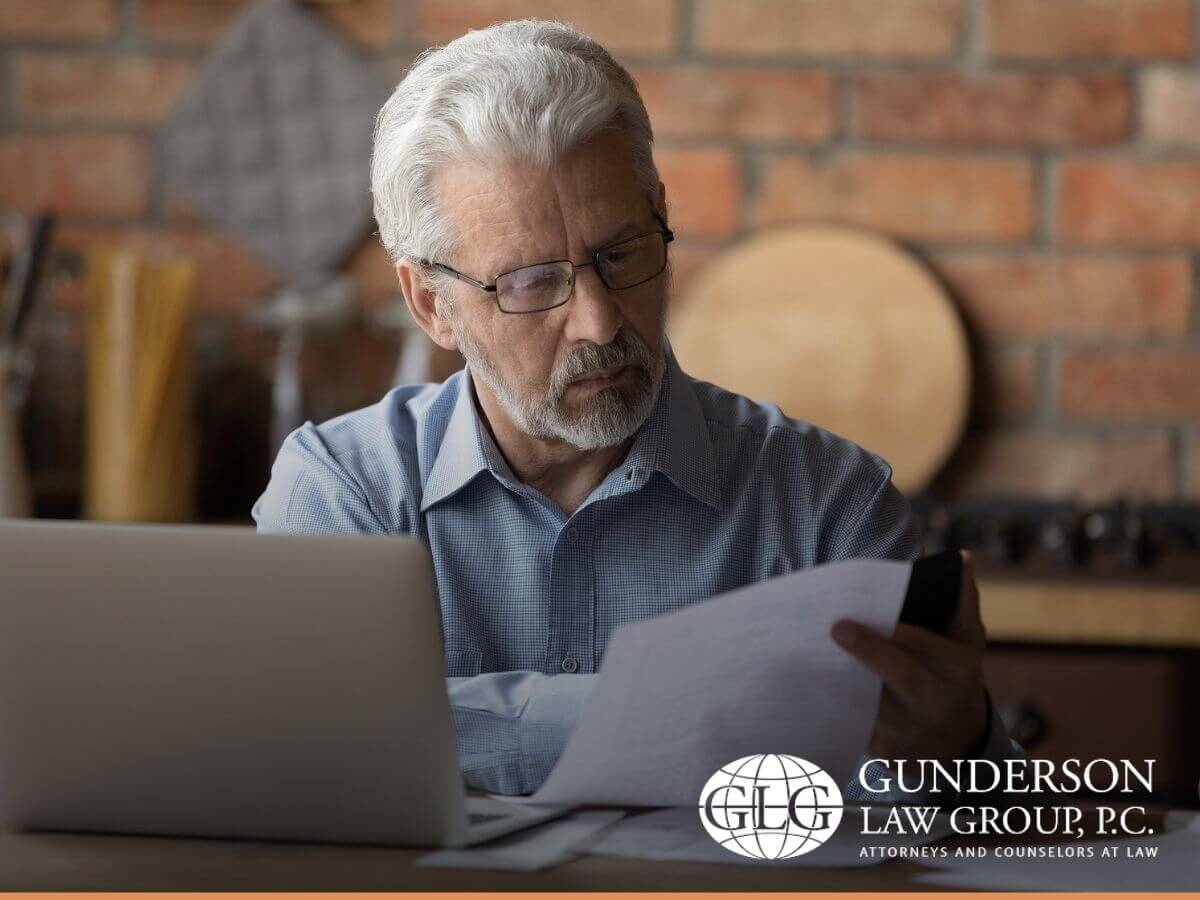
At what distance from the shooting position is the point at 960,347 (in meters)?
2.25

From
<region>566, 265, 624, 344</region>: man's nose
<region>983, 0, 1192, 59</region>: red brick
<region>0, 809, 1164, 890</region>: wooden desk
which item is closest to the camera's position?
<region>0, 809, 1164, 890</region>: wooden desk

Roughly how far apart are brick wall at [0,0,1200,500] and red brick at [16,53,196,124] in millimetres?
578

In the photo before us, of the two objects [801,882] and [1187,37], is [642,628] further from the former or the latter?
[1187,37]

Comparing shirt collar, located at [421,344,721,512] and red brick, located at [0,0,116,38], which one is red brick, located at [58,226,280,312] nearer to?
red brick, located at [0,0,116,38]

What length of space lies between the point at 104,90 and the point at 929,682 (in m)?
1.91

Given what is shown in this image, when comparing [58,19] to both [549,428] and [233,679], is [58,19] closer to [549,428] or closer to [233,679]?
[549,428]

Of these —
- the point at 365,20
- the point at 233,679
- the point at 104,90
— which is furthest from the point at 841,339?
the point at 233,679

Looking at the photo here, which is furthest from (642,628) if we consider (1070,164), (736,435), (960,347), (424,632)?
(1070,164)

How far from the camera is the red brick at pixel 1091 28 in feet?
7.43

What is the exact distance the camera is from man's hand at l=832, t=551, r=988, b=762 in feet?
2.88

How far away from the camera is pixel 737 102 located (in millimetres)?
2330

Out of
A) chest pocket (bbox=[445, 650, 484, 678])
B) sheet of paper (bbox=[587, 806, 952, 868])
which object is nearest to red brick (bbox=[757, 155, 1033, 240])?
chest pocket (bbox=[445, 650, 484, 678])

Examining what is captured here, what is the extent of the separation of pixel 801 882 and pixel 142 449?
166 cm

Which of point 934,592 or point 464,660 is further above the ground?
point 934,592
